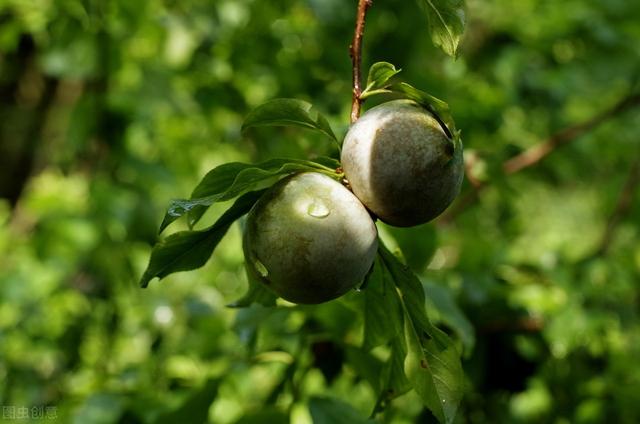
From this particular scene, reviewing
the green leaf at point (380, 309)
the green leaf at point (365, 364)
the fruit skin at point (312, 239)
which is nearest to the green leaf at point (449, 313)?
the green leaf at point (365, 364)

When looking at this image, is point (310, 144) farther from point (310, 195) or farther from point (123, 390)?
point (310, 195)

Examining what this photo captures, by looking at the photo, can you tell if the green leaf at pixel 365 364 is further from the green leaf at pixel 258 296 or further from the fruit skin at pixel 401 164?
the fruit skin at pixel 401 164

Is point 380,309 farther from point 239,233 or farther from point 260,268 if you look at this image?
point 239,233

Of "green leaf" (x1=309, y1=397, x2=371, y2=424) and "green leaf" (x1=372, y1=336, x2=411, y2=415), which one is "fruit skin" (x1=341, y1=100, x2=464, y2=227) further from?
"green leaf" (x1=309, y1=397, x2=371, y2=424)

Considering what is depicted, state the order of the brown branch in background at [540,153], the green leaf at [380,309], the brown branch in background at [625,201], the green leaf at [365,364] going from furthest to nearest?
the brown branch in background at [625,201]
the brown branch in background at [540,153]
the green leaf at [365,364]
the green leaf at [380,309]

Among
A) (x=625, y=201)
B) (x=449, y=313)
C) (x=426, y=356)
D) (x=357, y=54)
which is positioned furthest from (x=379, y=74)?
(x=625, y=201)

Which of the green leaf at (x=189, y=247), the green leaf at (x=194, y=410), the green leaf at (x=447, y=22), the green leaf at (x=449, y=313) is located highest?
the green leaf at (x=447, y=22)

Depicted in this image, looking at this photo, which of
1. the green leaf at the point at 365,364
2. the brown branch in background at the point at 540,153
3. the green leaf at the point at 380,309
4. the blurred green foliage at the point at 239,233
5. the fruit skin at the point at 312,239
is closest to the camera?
the fruit skin at the point at 312,239
